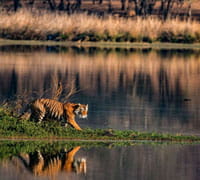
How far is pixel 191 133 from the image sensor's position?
16.0 meters

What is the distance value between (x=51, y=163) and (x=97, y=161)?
28.5 inches

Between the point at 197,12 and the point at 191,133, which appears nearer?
the point at 191,133

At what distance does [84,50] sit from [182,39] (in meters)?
9.28

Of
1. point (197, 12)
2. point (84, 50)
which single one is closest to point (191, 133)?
point (84, 50)

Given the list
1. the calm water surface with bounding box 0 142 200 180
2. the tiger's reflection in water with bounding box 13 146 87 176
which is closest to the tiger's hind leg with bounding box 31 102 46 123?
the calm water surface with bounding box 0 142 200 180

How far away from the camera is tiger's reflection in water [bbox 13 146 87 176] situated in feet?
39.4

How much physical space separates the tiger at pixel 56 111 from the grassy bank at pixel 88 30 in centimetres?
3458

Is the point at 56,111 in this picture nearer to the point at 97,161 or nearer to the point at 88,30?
the point at 97,161

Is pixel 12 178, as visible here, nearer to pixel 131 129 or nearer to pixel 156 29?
pixel 131 129

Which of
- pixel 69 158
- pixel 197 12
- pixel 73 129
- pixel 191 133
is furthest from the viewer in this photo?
pixel 197 12

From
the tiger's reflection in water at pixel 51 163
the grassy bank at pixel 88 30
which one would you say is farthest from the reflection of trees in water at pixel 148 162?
the grassy bank at pixel 88 30

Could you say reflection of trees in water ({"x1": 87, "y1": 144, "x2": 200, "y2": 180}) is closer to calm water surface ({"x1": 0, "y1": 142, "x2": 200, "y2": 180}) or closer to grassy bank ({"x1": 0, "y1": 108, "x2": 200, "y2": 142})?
calm water surface ({"x1": 0, "y1": 142, "x2": 200, "y2": 180})

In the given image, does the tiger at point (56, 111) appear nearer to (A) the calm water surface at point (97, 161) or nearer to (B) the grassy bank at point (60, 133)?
(B) the grassy bank at point (60, 133)

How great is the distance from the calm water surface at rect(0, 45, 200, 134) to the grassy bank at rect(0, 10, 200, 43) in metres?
4.05
